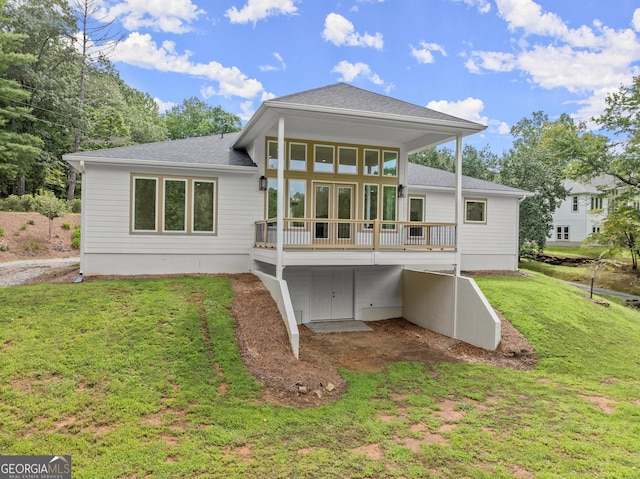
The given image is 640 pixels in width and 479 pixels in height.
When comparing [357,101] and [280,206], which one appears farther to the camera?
[357,101]

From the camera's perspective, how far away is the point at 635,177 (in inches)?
754

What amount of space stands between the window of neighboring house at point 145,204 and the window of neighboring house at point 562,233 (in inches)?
1425

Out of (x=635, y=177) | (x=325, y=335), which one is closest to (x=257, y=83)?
(x=635, y=177)

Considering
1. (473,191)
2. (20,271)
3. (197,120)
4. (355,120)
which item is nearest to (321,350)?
(355,120)

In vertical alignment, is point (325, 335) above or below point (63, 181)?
below

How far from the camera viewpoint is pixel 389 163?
41.0 feet

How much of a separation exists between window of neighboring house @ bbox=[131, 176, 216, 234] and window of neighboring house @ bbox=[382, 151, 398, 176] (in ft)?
18.1

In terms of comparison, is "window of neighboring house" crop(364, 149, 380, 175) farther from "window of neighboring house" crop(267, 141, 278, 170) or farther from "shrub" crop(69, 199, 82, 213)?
"shrub" crop(69, 199, 82, 213)

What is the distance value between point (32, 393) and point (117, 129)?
31.5m

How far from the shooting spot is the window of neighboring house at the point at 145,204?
36.0ft

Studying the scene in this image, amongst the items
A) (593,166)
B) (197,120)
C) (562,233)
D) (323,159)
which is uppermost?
(197,120)

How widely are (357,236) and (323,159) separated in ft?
9.21

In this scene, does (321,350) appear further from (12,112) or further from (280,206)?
(12,112)

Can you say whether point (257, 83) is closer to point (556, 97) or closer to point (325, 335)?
point (556, 97)
